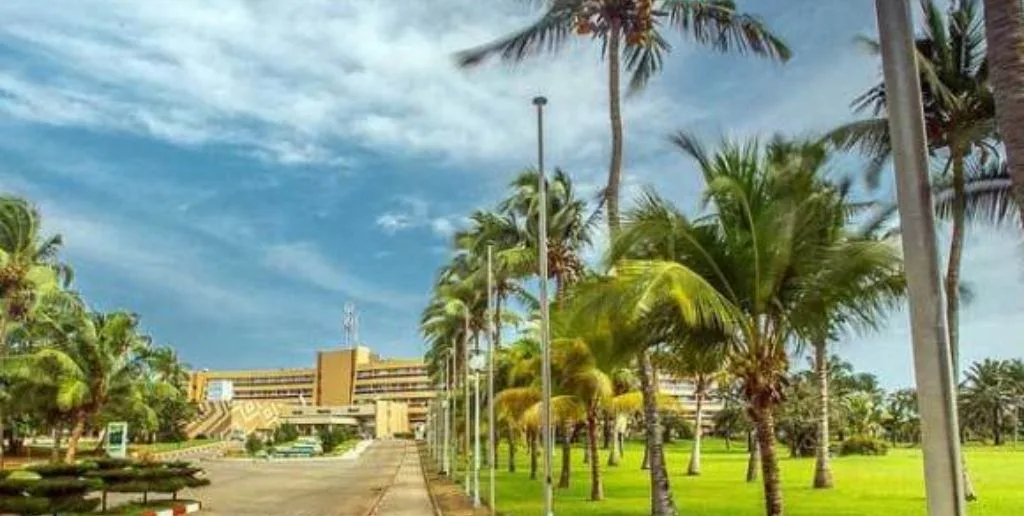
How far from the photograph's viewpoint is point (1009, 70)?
20.9 ft

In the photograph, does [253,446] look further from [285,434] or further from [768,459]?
[768,459]

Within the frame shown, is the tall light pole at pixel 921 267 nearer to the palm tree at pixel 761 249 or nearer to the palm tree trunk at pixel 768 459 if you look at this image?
the palm tree at pixel 761 249

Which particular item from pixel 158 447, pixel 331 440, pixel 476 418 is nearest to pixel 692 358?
pixel 476 418

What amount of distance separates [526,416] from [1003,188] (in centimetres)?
1777

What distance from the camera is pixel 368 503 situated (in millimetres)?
32750

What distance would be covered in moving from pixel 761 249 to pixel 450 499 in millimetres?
22474

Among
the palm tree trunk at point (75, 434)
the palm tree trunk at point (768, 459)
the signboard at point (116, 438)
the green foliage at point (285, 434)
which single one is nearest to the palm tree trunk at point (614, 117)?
the palm tree trunk at point (768, 459)

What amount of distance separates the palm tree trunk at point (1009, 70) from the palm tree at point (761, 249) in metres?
7.04

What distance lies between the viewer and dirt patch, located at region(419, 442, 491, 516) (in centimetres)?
2830

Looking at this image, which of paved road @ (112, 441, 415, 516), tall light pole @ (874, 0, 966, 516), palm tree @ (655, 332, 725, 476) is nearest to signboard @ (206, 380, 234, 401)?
paved road @ (112, 441, 415, 516)

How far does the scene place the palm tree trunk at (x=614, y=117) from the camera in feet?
69.4

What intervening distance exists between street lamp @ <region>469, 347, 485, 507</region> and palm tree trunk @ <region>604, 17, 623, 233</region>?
38.2 ft

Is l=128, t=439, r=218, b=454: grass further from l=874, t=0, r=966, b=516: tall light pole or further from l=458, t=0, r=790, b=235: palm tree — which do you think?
l=874, t=0, r=966, b=516: tall light pole

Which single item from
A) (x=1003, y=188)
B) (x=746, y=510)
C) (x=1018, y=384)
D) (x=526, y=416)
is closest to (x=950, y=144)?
(x=1003, y=188)
